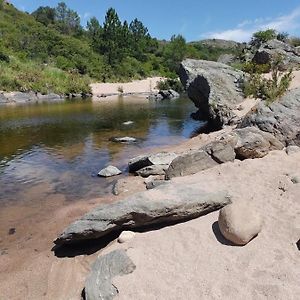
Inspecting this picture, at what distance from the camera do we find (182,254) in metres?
6.28

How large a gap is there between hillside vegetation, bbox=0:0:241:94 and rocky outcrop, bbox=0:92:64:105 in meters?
1.68

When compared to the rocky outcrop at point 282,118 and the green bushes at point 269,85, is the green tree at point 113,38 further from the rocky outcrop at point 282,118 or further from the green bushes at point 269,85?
the rocky outcrop at point 282,118

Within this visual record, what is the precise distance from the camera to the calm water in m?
11.6

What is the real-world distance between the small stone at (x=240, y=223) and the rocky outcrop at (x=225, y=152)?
329 cm

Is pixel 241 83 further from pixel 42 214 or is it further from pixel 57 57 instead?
pixel 57 57

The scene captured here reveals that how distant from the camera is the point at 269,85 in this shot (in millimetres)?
15367

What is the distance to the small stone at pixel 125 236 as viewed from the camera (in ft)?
22.9

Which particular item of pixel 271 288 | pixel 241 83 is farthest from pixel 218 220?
pixel 241 83

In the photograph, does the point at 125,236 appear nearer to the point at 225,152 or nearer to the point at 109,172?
the point at 225,152

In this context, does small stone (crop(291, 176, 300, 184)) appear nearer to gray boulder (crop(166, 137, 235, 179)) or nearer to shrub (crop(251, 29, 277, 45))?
gray boulder (crop(166, 137, 235, 179))

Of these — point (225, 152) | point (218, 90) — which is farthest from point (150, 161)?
point (218, 90)

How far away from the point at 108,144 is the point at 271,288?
44.2ft

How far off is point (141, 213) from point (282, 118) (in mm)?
6547

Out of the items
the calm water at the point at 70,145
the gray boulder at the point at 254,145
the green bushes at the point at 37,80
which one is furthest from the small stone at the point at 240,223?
the green bushes at the point at 37,80
